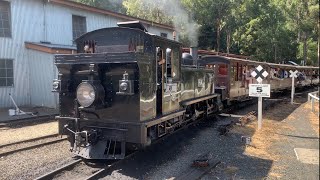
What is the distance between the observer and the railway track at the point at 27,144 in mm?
8047

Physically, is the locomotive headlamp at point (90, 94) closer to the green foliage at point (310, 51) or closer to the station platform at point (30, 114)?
the station platform at point (30, 114)

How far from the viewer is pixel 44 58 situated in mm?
16453

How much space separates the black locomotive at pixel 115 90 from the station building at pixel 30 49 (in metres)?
9.19

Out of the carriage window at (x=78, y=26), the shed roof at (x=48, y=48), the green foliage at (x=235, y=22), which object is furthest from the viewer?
the green foliage at (x=235, y=22)

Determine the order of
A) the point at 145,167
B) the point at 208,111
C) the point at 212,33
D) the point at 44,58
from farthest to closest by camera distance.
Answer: the point at 212,33 → the point at 44,58 → the point at 208,111 → the point at 145,167

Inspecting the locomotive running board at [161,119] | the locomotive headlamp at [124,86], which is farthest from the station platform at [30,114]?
the locomotive headlamp at [124,86]

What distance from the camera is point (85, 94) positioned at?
650 centimetres

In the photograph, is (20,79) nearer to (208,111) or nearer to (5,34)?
(5,34)

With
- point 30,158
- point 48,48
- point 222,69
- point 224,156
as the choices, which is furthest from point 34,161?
point 222,69

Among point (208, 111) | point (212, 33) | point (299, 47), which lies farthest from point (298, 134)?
point (299, 47)

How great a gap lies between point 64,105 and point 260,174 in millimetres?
4243

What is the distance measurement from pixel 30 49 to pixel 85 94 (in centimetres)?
1193

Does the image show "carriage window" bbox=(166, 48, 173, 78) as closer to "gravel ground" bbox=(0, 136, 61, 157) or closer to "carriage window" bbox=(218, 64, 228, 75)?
"gravel ground" bbox=(0, 136, 61, 157)

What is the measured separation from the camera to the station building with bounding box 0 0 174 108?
53.4ft
